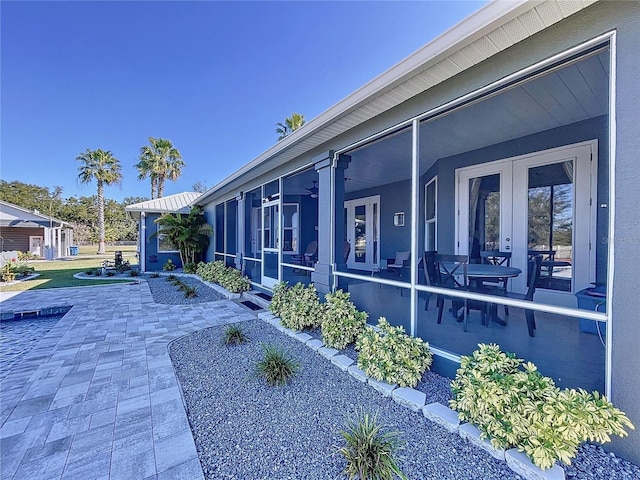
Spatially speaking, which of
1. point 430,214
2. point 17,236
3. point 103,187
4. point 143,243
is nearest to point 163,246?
point 143,243

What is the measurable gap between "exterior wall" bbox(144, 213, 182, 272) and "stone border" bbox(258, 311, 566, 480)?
1177 cm

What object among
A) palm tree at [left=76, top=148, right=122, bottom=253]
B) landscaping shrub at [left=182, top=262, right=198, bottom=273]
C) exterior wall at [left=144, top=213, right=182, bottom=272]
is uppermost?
palm tree at [left=76, top=148, right=122, bottom=253]

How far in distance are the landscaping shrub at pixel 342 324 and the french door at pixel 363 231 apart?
551 centimetres

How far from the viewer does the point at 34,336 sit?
4961 mm

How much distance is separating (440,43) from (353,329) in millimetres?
3213

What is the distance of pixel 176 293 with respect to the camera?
317 inches

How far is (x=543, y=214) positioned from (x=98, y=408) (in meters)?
6.61

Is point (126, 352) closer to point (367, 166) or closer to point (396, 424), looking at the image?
point (396, 424)

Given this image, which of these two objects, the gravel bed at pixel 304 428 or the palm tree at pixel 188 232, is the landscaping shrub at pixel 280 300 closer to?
the gravel bed at pixel 304 428

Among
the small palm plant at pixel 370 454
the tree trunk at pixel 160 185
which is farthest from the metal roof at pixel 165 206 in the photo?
the small palm plant at pixel 370 454

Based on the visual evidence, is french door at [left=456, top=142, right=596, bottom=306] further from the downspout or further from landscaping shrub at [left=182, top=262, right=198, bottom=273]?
the downspout

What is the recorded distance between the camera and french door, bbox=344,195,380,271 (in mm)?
9896

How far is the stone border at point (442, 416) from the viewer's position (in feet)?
5.59

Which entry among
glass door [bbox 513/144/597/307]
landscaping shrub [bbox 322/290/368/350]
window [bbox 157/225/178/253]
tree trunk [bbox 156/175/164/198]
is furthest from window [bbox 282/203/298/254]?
tree trunk [bbox 156/175/164/198]
